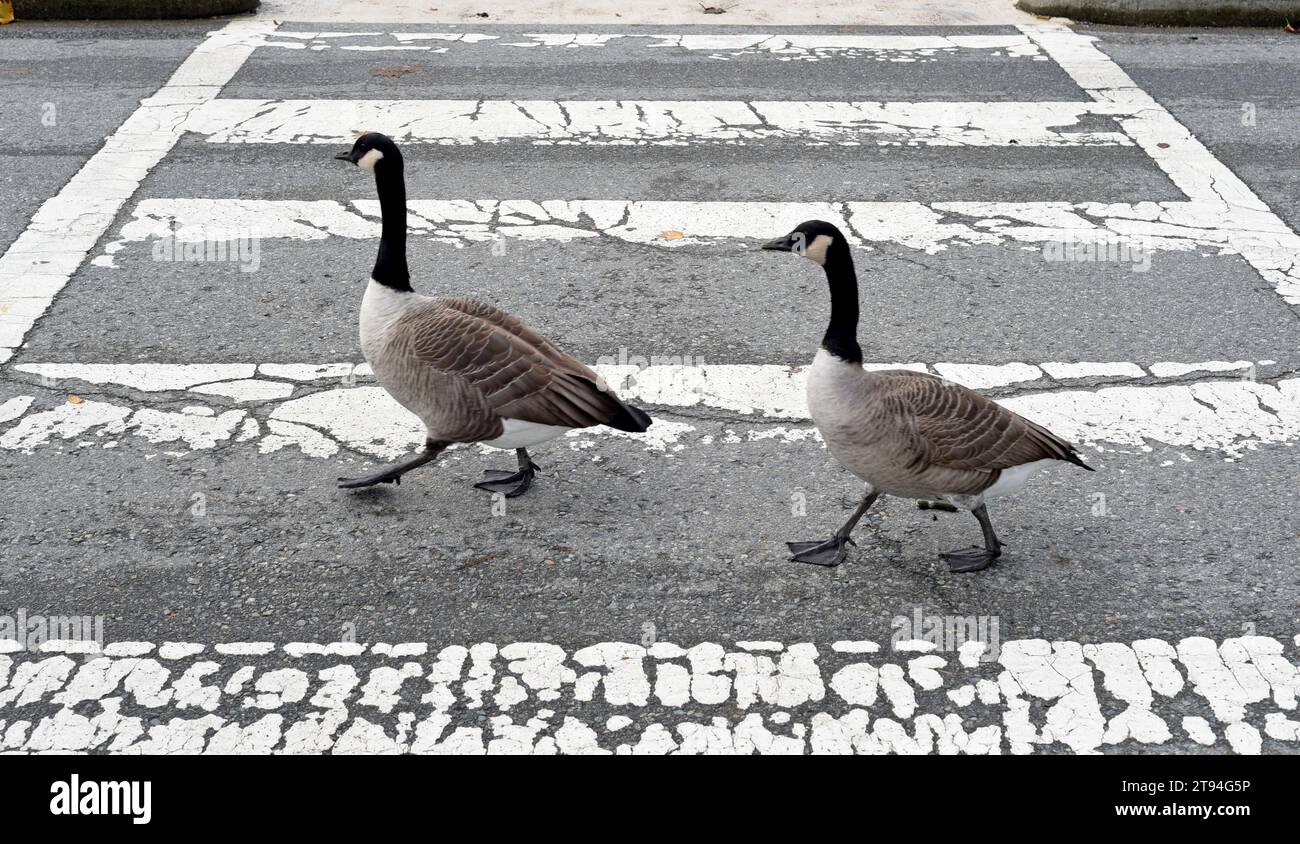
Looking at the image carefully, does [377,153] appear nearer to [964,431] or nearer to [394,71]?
[964,431]

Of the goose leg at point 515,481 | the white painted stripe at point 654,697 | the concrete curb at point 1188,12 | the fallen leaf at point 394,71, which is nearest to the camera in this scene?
the white painted stripe at point 654,697

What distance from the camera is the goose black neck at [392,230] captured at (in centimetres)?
507

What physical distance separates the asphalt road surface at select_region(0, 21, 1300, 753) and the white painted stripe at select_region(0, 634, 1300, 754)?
0.05 ft

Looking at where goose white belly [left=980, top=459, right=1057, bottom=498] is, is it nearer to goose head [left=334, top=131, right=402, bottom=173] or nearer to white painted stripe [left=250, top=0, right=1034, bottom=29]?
goose head [left=334, top=131, right=402, bottom=173]

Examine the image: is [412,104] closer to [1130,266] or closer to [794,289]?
[794,289]

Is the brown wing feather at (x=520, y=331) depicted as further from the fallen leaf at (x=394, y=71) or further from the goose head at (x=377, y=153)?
the fallen leaf at (x=394, y=71)

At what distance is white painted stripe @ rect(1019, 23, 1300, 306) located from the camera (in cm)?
700

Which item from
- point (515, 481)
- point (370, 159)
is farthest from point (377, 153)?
point (515, 481)

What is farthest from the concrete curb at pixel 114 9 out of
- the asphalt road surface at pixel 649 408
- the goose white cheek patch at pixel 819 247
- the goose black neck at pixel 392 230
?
the goose white cheek patch at pixel 819 247

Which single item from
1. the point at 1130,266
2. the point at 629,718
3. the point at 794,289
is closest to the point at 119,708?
the point at 629,718

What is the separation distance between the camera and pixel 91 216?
292 inches

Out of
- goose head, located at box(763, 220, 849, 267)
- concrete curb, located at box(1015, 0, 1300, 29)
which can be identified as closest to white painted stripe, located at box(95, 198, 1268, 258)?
goose head, located at box(763, 220, 849, 267)

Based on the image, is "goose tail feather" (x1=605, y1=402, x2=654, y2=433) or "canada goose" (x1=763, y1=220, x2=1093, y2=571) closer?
"canada goose" (x1=763, y1=220, x2=1093, y2=571)

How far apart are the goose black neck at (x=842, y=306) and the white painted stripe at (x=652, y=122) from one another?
14.6ft
